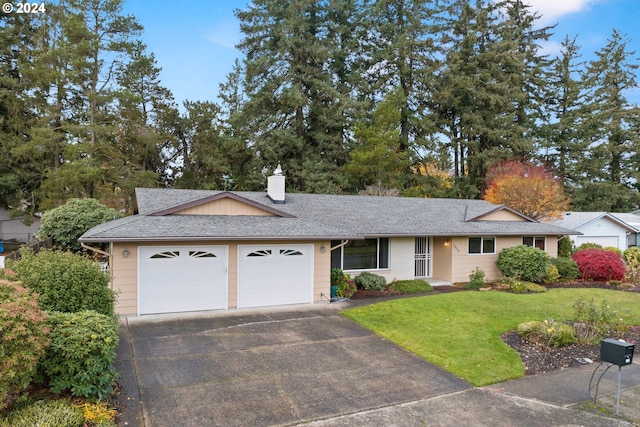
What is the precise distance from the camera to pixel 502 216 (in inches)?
714

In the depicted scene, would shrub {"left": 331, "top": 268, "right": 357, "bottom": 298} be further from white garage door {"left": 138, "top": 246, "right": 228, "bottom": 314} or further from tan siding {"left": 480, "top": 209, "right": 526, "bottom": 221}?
tan siding {"left": 480, "top": 209, "right": 526, "bottom": 221}

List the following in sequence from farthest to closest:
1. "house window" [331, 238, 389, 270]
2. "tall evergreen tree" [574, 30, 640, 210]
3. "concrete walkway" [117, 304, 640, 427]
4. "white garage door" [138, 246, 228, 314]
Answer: "tall evergreen tree" [574, 30, 640, 210] → "house window" [331, 238, 389, 270] → "white garage door" [138, 246, 228, 314] → "concrete walkway" [117, 304, 640, 427]

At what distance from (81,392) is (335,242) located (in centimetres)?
977

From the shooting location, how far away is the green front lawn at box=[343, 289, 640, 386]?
743 cm

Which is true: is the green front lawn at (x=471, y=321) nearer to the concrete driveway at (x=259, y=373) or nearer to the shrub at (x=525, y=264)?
the concrete driveway at (x=259, y=373)

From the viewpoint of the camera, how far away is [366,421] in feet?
17.3

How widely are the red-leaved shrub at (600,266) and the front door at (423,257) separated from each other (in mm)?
7443

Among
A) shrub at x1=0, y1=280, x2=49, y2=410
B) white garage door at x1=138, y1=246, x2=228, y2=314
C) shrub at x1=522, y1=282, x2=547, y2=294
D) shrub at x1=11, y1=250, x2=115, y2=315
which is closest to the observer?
shrub at x1=0, y1=280, x2=49, y2=410

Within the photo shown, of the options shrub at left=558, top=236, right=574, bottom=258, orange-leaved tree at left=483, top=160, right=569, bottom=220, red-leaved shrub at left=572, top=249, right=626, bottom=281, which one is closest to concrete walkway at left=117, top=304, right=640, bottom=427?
red-leaved shrub at left=572, top=249, right=626, bottom=281

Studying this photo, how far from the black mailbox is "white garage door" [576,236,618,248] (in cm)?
2181

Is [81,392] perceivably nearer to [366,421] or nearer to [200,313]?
[366,421]

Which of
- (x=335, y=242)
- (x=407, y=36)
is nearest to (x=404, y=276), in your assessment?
(x=335, y=242)

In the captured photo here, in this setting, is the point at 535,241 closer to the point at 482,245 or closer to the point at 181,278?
the point at 482,245

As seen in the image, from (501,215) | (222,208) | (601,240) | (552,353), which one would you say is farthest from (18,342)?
(601,240)
